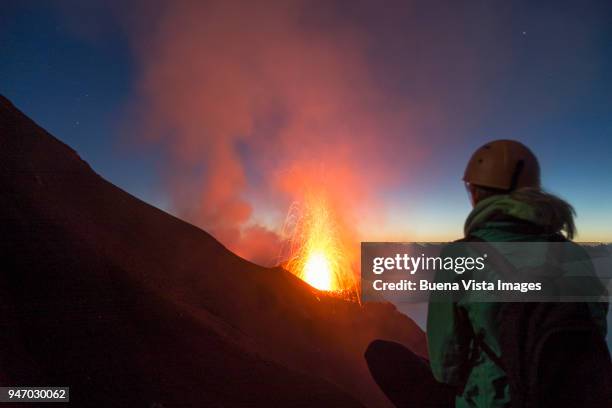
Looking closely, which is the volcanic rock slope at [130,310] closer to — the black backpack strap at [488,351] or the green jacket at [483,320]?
the green jacket at [483,320]

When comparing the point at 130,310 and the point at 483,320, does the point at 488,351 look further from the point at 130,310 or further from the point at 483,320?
the point at 130,310

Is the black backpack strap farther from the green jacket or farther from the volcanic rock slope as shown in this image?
the volcanic rock slope

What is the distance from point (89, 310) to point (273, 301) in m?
10.2

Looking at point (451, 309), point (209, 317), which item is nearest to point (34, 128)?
point (209, 317)

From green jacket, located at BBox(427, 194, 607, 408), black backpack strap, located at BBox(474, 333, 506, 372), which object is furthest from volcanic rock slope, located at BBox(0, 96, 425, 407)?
black backpack strap, located at BBox(474, 333, 506, 372)

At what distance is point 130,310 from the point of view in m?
9.30

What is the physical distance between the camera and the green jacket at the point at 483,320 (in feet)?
7.02

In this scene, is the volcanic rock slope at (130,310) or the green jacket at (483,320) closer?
the green jacket at (483,320)

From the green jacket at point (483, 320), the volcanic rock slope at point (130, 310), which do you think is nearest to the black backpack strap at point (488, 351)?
the green jacket at point (483, 320)

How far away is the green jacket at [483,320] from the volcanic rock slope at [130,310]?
619 cm

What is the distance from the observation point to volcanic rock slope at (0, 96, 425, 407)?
7234 mm

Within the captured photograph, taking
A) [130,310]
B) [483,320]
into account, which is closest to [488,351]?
[483,320]

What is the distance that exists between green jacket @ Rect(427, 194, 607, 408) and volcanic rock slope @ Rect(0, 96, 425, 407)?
6192mm

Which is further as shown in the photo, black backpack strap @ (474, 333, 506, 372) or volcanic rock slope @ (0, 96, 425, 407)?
volcanic rock slope @ (0, 96, 425, 407)
